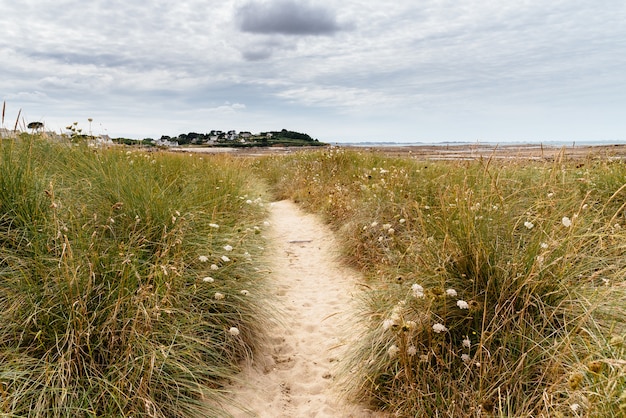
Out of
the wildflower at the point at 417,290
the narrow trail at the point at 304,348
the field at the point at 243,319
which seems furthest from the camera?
→ the narrow trail at the point at 304,348

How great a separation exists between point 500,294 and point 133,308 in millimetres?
2919

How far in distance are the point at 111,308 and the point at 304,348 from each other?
7.03 feet

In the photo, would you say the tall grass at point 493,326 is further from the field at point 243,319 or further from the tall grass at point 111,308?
the tall grass at point 111,308

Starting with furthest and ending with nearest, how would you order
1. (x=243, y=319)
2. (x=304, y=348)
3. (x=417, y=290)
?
(x=304, y=348), (x=243, y=319), (x=417, y=290)

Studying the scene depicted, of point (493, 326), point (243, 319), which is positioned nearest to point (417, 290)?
point (493, 326)

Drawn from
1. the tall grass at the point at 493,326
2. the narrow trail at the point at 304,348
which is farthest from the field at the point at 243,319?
the narrow trail at the point at 304,348

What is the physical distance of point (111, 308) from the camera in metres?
2.83

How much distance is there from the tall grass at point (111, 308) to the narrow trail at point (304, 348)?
0.90 ft

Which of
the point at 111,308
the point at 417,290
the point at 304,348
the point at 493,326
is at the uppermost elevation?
the point at 417,290

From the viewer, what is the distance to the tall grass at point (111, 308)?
98.7 inches

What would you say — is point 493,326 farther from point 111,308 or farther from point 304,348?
point 111,308

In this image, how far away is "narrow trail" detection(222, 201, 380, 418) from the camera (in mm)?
3275

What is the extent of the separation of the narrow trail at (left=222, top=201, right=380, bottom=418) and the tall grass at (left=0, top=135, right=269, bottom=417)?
0.27 metres

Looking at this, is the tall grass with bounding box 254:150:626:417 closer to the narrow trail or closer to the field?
the field
